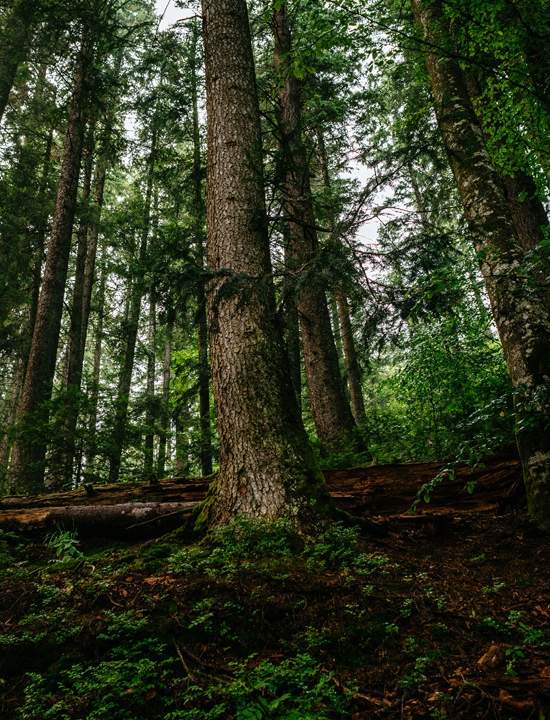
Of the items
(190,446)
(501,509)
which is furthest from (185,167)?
(501,509)

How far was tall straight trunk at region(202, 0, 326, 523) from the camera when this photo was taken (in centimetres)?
428

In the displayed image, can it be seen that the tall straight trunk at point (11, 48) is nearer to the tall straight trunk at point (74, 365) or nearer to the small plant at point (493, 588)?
the tall straight trunk at point (74, 365)

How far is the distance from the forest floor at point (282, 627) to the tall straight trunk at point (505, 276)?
0.78 metres

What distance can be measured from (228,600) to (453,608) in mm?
1537

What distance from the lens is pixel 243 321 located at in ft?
15.9

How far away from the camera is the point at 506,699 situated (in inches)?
79.4

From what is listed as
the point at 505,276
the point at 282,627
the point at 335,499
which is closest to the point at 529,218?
the point at 505,276

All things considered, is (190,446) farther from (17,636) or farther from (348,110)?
(348,110)

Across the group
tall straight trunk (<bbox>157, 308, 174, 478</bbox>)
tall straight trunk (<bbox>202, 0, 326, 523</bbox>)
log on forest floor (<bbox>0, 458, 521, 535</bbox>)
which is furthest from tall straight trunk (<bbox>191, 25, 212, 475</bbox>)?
log on forest floor (<bbox>0, 458, 521, 535</bbox>)

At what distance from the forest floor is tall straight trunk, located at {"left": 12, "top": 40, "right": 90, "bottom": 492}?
479 cm

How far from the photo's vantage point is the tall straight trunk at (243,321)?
428 cm

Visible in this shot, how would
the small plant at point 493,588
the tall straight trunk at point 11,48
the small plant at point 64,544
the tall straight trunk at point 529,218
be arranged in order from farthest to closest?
1. the tall straight trunk at point 11,48
2. the tall straight trunk at point 529,218
3. the small plant at point 64,544
4. the small plant at point 493,588

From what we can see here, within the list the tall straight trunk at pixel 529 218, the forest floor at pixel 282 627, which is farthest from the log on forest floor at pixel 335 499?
the tall straight trunk at pixel 529 218

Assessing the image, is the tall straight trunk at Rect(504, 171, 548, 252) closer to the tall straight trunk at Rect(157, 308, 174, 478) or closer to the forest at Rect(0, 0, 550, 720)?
the forest at Rect(0, 0, 550, 720)
